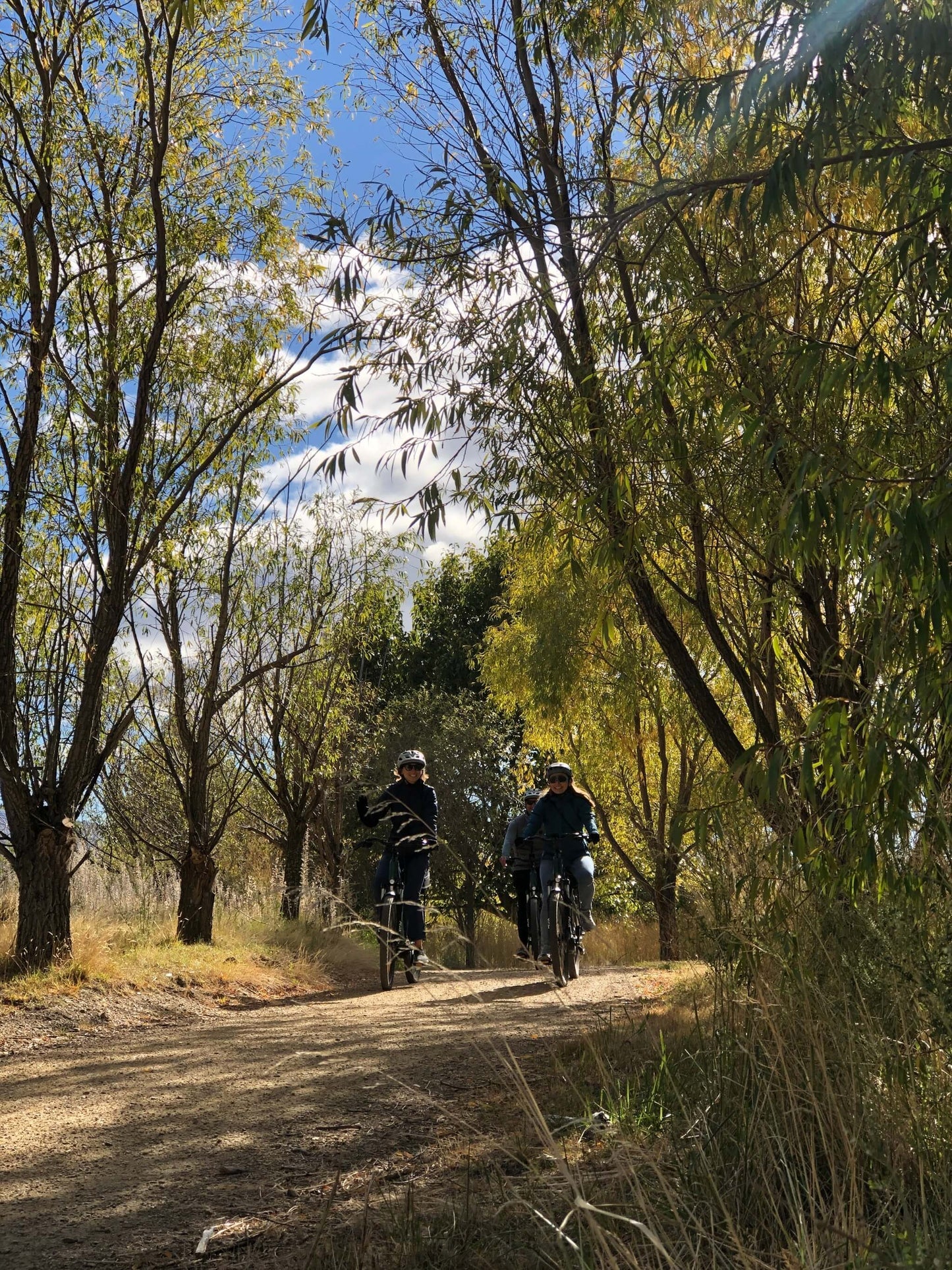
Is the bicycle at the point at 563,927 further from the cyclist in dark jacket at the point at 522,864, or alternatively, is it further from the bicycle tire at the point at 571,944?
the cyclist in dark jacket at the point at 522,864

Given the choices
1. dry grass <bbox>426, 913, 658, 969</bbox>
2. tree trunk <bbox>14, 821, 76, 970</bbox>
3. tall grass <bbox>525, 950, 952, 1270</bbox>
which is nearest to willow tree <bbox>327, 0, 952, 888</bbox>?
tall grass <bbox>525, 950, 952, 1270</bbox>

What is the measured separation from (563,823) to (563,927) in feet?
3.07

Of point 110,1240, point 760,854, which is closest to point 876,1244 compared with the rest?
point 760,854

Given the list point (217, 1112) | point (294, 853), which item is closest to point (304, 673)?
point (294, 853)

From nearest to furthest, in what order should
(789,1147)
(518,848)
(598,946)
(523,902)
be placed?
1. (789,1147)
2. (518,848)
3. (523,902)
4. (598,946)

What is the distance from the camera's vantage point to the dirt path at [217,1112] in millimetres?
3945

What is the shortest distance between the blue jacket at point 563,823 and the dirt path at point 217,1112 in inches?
64.9

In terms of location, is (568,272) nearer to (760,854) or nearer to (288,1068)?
(760,854)

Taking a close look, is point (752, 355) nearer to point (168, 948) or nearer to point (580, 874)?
point (580, 874)

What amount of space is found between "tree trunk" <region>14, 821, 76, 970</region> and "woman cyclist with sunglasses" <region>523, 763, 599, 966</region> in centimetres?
388

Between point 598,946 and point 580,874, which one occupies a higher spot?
point 580,874

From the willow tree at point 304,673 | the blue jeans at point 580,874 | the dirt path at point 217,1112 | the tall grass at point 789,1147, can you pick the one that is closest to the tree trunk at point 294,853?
the willow tree at point 304,673

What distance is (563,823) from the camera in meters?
10.4

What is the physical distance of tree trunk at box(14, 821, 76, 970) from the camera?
8.91m
